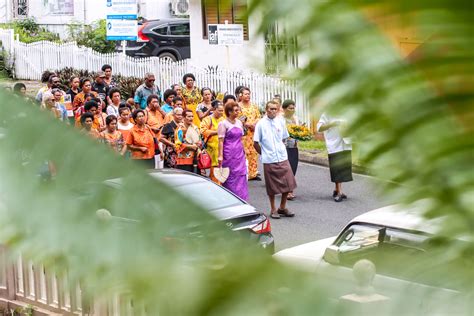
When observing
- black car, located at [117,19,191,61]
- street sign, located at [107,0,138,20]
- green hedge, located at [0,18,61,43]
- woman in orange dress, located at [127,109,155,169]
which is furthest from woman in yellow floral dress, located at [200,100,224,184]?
black car, located at [117,19,191,61]

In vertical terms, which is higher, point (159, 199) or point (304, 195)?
point (159, 199)

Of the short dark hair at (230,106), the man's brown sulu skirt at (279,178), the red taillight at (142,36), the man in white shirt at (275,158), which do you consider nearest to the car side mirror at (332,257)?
the short dark hair at (230,106)

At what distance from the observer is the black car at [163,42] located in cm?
2195

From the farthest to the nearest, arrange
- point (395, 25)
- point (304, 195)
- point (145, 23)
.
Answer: point (145, 23), point (304, 195), point (395, 25)

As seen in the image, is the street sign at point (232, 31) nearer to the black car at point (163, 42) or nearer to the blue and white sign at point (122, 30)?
the blue and white sign at point (122, 30)

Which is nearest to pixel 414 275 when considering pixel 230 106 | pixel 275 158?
pixel 230 106

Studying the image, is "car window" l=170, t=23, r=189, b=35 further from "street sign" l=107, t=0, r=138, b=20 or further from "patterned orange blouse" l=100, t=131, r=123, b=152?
"patterned orange blouse" l=100, t=131, r=123, b=152

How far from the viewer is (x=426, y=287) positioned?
25cm

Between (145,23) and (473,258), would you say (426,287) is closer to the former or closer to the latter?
(473,258)

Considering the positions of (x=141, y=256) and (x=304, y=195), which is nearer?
(x=141, y=256)

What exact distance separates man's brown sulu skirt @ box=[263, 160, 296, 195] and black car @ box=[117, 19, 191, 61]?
42.6 feet

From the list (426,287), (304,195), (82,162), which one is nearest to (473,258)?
(426,287)

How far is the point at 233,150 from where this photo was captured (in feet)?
29.8

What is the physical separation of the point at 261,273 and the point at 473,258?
0.08m
